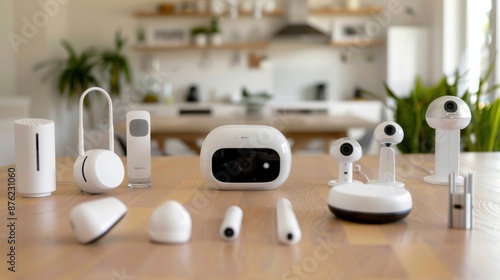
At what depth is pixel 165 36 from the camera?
7.47m

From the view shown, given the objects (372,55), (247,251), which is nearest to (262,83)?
(372,55)

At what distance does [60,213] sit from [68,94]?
6.32m

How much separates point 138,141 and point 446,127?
0.73 m

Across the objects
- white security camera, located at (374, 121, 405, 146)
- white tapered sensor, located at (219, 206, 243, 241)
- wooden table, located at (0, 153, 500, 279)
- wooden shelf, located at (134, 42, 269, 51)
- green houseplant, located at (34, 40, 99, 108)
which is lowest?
wooden table, located at (0, 153, 500, 279)

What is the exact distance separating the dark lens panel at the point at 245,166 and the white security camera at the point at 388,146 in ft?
0.81

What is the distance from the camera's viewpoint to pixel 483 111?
3346mm

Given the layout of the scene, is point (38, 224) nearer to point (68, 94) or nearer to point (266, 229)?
point (266, 229)

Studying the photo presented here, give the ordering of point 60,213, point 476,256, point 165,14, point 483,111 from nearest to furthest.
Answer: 1. point 476,256
2. point 60,213
3. point 483,111
4. point 165,14

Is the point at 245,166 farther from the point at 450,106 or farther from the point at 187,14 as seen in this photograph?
the point at 187,14

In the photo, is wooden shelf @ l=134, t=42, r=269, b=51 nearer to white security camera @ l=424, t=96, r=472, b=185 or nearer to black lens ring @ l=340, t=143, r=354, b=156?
white security camera @ l=424, t=96, r=472, b=185

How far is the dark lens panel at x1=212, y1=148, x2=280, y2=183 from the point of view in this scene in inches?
50.7

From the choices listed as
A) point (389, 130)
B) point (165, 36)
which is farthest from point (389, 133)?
point (165, 36)

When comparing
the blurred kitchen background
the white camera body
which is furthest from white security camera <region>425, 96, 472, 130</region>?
the blurred kitchen background

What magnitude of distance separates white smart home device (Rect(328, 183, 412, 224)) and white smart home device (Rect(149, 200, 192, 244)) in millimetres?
284
